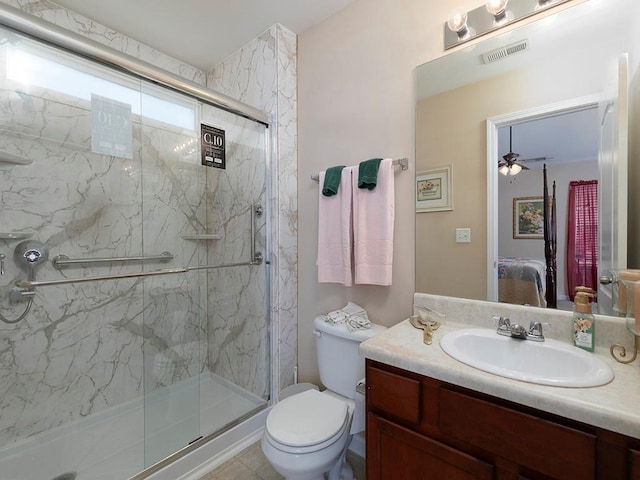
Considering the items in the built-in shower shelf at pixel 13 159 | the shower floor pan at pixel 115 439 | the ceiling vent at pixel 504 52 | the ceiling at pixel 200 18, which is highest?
the ceiling at pixel 200 18

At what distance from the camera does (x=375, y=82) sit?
5.28 ft

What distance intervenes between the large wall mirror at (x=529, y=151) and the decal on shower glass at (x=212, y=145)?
1.20m

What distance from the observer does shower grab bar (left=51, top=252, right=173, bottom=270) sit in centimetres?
174

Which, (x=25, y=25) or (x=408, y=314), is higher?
(x=25, y=25)

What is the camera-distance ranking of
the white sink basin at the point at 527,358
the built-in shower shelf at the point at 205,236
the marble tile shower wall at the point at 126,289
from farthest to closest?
the built-in shower shelf at the point at 205,236
the marble tile shower wall at the point at 126,289
the white sink basin at the point at 527,358

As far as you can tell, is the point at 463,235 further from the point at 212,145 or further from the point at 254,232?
the point at 212,145

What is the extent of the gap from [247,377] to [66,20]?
2518 millimetres

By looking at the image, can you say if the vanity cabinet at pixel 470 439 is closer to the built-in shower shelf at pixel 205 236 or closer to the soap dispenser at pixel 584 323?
the soap dispenser at pixel 584 323

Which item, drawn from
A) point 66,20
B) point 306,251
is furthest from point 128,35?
point 306,251

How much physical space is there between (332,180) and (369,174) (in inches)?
9.2

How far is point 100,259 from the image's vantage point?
1871 mm

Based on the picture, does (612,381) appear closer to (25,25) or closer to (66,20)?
(25,25)

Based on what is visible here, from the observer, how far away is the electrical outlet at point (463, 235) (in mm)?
1342

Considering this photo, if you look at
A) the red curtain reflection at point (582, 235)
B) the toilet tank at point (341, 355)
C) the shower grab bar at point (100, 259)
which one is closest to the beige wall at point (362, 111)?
the toilet tank at point (341, 355)
